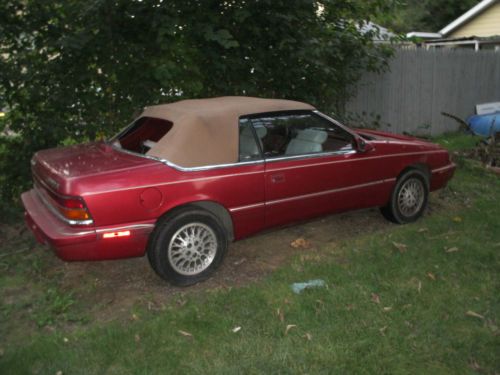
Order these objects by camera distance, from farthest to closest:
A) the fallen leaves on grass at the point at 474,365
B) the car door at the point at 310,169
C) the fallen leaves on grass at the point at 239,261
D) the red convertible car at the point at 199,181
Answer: the fallen leaves on grass at the point at 239,261 → the car door at the point at 310,169 → the red convertible car at the point at 199,181 → the fallen leaves on grass at the point at 474,365

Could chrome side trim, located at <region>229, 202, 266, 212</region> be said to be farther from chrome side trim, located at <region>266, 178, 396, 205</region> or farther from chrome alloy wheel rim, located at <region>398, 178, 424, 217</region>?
chrome alloy wheel rim, located at <region>398, 178, 424, 217</region>

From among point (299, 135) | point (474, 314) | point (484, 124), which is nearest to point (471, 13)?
point (484, 124)

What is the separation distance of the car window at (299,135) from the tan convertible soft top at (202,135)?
19 centimetres

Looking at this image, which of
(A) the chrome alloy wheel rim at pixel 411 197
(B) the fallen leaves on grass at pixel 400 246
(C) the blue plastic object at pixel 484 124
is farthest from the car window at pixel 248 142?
(C) the blue plastic object at pixel 484 124

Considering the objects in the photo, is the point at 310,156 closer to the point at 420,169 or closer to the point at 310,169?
the point at 310,169

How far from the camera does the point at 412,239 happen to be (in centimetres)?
521

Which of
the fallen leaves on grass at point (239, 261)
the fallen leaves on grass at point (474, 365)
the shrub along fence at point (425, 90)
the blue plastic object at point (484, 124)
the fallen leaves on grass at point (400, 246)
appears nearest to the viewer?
the fallen leaves on grass at point (474, 365)

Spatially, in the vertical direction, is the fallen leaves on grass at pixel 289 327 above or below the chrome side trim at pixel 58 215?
below

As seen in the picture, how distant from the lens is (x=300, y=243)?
17.2 ft

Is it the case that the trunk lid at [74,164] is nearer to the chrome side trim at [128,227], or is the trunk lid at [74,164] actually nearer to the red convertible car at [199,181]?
the red convertible car at [199,181]

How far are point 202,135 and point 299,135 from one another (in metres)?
1.14

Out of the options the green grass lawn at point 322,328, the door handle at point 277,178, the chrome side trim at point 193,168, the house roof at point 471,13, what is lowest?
the green grass lawn at point 322,328

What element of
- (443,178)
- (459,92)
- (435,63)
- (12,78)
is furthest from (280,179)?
(459,92)

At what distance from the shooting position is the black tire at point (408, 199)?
18.4 ft
